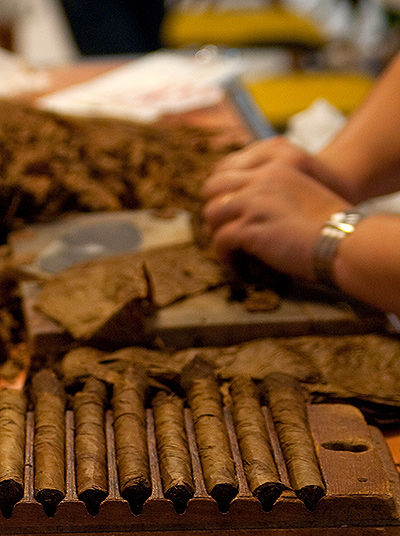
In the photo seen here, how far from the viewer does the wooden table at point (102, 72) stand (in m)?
1.93

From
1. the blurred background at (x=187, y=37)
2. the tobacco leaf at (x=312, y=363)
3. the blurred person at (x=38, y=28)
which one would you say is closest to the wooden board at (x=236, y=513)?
the tobacco leaf at (x=312, y=363)

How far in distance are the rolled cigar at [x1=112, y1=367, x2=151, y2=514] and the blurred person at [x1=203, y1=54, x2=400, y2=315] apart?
31 cm

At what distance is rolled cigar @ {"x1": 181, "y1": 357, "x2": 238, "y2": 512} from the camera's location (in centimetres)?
68

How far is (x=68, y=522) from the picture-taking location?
674 millimetres

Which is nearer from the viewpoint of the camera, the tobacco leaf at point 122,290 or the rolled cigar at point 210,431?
the rolled cigar at point 210,431

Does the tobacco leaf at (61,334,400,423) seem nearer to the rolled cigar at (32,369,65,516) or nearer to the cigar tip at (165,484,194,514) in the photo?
the rolled cigar at (32,369,65,516)

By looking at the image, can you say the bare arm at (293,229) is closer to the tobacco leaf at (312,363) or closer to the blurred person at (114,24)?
the tobacco leaf at (312,363)

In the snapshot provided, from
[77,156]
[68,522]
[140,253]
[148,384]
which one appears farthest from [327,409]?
[77,156]

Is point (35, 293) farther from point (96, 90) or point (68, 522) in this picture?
point (96, 90)

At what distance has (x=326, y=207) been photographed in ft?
3.64

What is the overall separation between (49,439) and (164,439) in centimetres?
11

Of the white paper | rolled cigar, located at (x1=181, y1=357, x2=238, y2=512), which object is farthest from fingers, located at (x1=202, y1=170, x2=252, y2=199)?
the white paper

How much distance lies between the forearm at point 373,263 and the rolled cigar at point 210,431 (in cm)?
25

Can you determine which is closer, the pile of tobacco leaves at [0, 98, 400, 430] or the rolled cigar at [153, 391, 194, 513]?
the rolled cigar at [153, 391, 194, 513]
